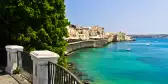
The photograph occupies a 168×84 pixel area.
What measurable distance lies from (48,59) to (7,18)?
1008cm

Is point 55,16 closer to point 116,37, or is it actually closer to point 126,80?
point 126,80

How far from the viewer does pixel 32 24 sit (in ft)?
58.5

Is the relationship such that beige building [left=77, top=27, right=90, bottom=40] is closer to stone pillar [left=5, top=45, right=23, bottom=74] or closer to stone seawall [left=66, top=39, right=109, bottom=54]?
stone seawall [left=66, top=39, right=109, bottom=54]

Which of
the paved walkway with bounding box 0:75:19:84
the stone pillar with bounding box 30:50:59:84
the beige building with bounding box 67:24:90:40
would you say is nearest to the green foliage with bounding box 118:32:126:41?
the beige building with bounding box 67:24:90:40

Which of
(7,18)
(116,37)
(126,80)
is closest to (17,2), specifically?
(7,18)

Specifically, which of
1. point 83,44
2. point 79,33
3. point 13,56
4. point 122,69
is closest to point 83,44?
point 83,44

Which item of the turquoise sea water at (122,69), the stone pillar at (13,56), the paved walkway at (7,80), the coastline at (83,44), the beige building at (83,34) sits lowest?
the turquoise sea water at (122,69)

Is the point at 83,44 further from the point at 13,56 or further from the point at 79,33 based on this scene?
the point at 13,56

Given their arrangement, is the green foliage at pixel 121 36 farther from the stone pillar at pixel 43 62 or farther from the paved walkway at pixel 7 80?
the stone pillar at pixel 43 62

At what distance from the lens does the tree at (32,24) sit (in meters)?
16.7

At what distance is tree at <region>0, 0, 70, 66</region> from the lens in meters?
16.7

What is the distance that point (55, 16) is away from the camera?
61.8ft

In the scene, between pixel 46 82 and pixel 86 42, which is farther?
pixel 86 42

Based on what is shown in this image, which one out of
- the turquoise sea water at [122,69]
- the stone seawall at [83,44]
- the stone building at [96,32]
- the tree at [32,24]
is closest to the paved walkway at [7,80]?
the tree at [32,24]
